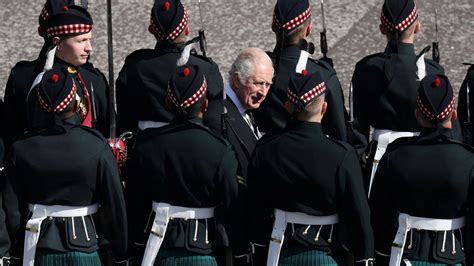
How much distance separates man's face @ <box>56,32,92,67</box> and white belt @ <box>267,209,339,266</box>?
201 centimetres

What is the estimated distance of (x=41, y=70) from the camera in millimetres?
9789

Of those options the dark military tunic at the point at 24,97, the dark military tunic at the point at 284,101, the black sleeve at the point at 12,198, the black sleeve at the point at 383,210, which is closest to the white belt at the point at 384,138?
the dark military tunic at the point at 284,101

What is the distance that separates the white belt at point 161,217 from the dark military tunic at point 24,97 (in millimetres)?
1542

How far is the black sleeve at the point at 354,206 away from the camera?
26.6 ft

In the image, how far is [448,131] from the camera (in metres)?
8.27

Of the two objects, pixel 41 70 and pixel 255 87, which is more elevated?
pixel 255 87

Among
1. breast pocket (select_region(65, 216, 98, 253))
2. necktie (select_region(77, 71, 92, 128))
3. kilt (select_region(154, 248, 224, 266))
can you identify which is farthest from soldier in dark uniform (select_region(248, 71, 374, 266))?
necktie (select_region(77, 71, 92, 128))

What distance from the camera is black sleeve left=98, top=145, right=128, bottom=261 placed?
8.35 meters

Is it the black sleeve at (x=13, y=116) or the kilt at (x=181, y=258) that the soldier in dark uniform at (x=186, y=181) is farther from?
the black sleeve at (x=13, y=116)

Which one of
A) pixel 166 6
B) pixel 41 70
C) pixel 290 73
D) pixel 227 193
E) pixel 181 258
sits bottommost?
pixel 181 258

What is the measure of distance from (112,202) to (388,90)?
222 centimetres

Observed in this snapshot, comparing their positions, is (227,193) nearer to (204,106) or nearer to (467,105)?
(204,106)

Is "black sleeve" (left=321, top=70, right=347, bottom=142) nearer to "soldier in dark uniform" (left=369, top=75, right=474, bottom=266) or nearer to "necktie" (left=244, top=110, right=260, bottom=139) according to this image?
"necktie" (left=244, top=110, right=260, bottom=139)

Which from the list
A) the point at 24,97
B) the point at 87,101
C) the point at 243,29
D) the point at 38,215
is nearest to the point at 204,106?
the point at 38,215
